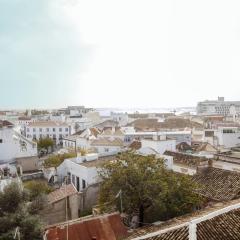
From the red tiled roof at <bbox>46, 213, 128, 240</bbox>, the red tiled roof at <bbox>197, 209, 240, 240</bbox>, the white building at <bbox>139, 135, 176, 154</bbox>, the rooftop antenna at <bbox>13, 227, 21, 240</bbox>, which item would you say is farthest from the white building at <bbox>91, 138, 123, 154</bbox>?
the red tiled roof at <bbox>197, 209, 240, 240</bbox>

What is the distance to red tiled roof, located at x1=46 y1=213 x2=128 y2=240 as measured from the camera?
19406 mm

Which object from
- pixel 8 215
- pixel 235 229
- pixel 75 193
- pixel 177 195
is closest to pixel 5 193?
pixel 8 215

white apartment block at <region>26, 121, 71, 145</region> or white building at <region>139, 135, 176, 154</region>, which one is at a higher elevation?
white building at <region>139, 135, 176, 154</region>

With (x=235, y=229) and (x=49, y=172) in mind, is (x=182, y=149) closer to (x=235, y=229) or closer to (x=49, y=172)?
(x=49, y=172)

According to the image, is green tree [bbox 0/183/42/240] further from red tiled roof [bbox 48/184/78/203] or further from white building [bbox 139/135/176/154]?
white building [bbox 139/135/176/154]

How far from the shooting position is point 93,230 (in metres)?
19.9

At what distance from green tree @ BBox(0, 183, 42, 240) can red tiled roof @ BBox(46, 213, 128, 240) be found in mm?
3393

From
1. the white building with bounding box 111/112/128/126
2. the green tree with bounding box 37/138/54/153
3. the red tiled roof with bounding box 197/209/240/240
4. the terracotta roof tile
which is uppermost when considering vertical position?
the red tiled roof with bounding box 197/209/240/240

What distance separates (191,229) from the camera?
13.2 m

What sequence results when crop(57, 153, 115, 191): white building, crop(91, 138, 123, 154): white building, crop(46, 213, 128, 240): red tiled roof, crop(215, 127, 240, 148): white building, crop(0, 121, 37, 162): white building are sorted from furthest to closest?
crop(215, 127, 240, 148): white building < crop(91, 138, 123, 154): white building < crop(0, 121, 37, 162): white building < crop(57, 153, 115, 191): white building < crop(46, 213, 128, 240): red tiled roof

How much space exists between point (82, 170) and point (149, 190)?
13.1m

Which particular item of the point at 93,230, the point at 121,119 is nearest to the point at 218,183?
the point at 93,230

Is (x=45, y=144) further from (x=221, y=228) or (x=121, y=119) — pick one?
(x=221, y=228)

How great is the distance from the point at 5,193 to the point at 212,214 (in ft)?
51.6
